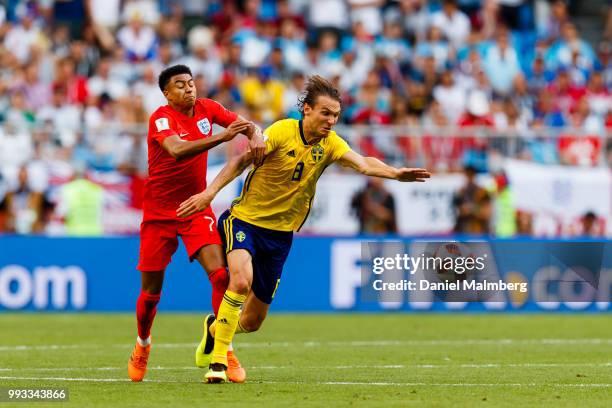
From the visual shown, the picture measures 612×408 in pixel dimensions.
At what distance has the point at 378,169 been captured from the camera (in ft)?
37.1

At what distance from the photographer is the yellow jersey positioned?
447 inches

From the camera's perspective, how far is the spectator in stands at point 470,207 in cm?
2161

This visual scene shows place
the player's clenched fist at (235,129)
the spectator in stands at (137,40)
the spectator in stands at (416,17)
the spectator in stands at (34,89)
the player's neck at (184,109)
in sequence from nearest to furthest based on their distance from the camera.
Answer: the player's clenched fist at (235,129) → the player's neck at (184,109) → the spectator in stands at (34,89) → the spectator in stands at (137,40) → the spectator in stands at (416,17)

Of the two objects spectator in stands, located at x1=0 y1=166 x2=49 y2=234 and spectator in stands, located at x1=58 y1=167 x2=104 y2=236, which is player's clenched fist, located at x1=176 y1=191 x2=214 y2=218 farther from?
spectator in stands, located at x1=0 y1=166 x2=49 y2=234

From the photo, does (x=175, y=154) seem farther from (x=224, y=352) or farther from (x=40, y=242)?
(x=40, y=242)

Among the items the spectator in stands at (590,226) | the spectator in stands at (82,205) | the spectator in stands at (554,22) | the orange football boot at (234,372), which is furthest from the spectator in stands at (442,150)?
the orange football boot at (234,372)

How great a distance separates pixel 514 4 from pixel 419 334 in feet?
41.3

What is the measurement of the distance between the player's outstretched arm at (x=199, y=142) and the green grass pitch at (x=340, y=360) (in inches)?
73.6

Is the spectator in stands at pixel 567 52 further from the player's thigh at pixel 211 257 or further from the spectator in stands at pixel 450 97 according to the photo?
the player's thigh at pixel 211 257

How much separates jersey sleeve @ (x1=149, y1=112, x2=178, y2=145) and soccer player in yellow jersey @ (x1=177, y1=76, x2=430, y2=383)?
26.4 inches

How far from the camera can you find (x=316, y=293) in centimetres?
2103

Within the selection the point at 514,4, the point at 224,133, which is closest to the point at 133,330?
the point at 224,133

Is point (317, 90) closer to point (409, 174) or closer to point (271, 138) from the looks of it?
point (271, 138)

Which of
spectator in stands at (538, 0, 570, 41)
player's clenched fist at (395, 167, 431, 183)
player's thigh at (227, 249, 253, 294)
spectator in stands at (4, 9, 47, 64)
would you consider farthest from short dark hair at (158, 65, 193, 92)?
spectator in stands at (538, 0, 570, 41)
